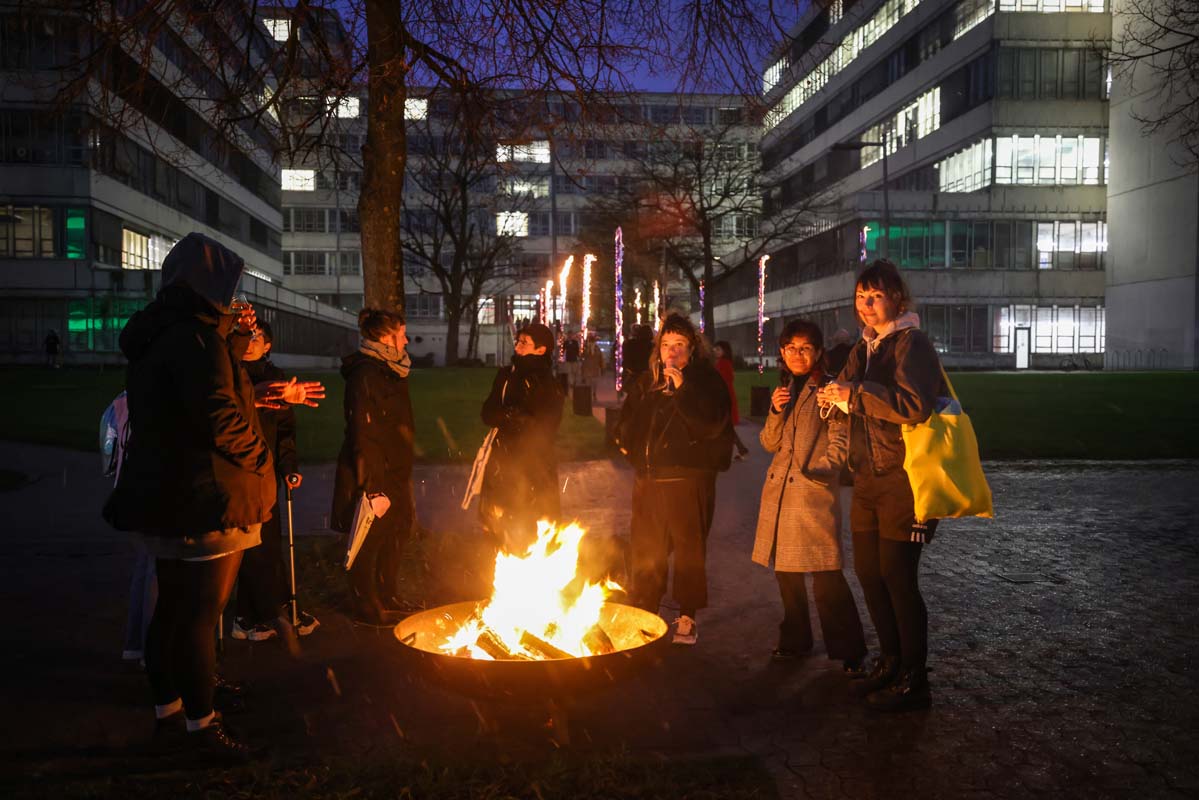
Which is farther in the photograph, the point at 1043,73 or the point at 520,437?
the point at 1043,73

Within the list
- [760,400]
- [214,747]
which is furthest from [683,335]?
[760,400]

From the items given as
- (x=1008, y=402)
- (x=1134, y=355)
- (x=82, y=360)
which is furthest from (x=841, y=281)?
(x=82, y=360)

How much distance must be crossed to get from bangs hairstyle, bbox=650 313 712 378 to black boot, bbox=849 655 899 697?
6.49ft

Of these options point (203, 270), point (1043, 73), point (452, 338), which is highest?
point (1043, 73)

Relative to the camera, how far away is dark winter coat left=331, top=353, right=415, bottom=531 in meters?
6.32

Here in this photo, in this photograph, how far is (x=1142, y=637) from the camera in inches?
248

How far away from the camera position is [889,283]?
5.05 m

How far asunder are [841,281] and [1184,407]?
122 ft

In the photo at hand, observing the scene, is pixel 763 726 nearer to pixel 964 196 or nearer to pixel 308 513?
pixel 308 513

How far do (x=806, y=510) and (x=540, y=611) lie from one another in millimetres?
1652

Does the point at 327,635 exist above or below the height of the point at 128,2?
below

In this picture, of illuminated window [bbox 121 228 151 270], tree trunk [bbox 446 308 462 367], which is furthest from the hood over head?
tree trunk [bbox 446 308 462 367]

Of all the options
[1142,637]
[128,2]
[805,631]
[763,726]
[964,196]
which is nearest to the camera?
[763,726]

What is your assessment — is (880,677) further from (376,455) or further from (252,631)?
(252,631)
